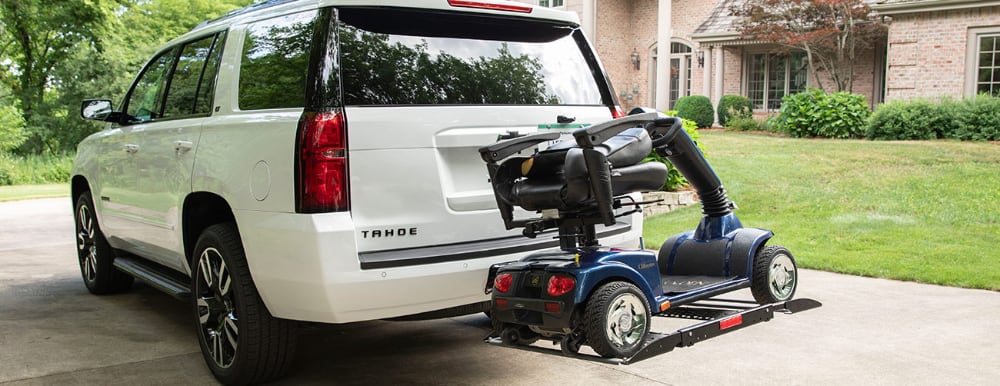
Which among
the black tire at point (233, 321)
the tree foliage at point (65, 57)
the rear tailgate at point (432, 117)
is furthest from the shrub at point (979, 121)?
the tree foliage at point (65, 57)

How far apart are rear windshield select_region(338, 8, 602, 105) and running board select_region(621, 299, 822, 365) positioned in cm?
133

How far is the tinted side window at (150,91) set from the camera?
19.8 ft

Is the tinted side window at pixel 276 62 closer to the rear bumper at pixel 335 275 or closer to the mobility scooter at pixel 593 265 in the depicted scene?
the rear bumper at pixel 335 275

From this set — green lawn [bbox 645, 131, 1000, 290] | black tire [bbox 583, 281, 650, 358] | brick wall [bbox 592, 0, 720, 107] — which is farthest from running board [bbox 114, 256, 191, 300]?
brick wall [bbox 592, 0, 720, 107]

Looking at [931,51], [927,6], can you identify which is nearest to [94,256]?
[927,6]

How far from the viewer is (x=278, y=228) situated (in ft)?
13.5

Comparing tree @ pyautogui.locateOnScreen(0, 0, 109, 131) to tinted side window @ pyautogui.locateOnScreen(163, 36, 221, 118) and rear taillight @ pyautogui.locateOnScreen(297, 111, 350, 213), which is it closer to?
tinted side window @ pyautogui.locateOnScreen(163, 36, 221, 118)

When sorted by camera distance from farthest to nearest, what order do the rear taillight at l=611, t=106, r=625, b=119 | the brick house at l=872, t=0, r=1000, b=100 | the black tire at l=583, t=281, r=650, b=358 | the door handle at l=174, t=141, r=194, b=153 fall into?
the brick house at l=872, t=0, r=1000, b=100 < the rear taillight at l=611, t=106, r=625, b=119 < the door handle at l=174, t=141, r=194, b=153 < the black tire at l=583, t=281, r=650, b=358

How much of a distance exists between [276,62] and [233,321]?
1316 millimetres

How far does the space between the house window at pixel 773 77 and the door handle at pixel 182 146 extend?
21493 millimetres

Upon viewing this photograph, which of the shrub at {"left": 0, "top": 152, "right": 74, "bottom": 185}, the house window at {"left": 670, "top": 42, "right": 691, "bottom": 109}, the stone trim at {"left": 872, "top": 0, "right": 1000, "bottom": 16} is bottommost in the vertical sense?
the shrub at {"left": 0, "top": 152, "right": 74, "bottom": 185}

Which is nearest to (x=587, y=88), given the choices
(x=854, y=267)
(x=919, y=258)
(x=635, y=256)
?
(x=635, y=256)

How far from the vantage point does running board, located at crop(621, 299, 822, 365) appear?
3.83m

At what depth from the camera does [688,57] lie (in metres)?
28.1
